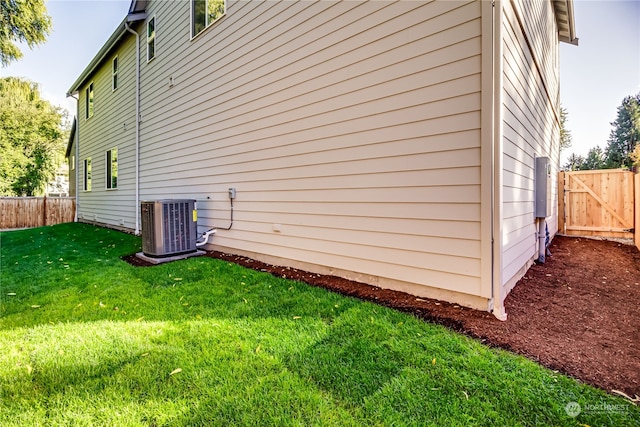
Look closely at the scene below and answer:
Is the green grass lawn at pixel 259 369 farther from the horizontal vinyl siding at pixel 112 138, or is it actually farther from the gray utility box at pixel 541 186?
the horizontal vinyl siding at pixel 112 138

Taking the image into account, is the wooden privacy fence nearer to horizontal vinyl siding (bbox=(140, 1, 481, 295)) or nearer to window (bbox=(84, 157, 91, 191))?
window (bbox=(84, 157, 91, 191))

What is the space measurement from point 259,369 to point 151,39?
885 centimetres

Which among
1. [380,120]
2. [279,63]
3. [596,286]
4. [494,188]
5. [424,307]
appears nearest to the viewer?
[494,188]

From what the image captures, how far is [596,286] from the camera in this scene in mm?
3412

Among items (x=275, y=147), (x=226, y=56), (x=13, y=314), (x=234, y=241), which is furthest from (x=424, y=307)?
(x=226, y=56)

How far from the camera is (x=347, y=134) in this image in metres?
3.50

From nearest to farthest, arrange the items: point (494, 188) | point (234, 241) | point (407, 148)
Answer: point (494, 188) → point (407, 148) → point (234, 241)

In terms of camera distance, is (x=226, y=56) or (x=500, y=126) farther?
(x=226, y=56)

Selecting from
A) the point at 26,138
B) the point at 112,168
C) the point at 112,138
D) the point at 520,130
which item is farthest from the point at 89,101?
the point at 520,130

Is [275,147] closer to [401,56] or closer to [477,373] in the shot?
[401,56]

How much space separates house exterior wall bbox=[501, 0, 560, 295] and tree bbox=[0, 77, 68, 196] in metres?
21.7

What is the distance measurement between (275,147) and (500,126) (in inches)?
112

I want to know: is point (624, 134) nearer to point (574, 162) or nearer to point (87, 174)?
A: point (574, 162)

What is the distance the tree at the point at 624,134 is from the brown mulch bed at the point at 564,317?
1157 inches
